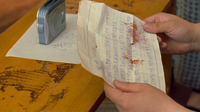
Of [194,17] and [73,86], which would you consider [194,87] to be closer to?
[194,17]

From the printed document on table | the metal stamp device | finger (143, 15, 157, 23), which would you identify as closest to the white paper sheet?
the metal stamp device

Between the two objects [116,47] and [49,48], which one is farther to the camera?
[49,48]

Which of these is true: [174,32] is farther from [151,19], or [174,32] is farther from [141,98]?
[141,98]

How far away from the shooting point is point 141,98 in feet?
2.15

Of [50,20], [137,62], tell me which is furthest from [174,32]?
[50,20]

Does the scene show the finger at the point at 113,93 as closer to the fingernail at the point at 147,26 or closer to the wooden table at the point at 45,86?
the wooden table at the point at 45,86

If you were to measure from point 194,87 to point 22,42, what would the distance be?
1148mm

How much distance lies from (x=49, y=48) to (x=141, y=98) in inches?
13.1

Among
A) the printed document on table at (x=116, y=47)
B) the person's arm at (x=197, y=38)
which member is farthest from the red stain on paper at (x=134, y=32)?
the person's arm at (x=197, y=38)

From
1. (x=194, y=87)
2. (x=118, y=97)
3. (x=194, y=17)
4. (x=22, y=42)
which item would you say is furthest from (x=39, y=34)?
(x=194, y=87)

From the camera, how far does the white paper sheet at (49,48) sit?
0.83 m

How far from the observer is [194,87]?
5.63 ft

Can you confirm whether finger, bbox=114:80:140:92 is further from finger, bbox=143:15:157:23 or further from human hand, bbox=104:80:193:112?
finger, bbox=143:15:157:23

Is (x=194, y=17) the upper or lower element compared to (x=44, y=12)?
lower
